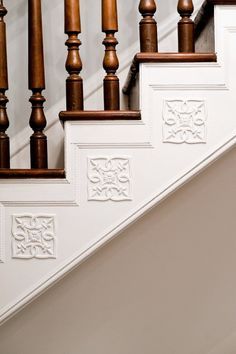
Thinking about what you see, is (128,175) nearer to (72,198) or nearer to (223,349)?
(72,198)

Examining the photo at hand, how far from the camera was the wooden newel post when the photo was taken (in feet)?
6.25

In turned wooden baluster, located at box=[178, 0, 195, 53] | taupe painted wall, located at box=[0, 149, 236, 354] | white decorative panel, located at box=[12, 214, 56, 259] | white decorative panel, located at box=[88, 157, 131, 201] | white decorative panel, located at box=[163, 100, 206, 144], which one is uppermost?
turned wooden baluster, located at box=[178, 0, 195, 53]

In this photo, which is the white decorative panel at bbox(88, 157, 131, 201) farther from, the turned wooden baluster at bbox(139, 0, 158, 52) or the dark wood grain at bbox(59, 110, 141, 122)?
the turned wooden baluster at bbox(139, 0, 158, 52)

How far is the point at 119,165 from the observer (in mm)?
1752

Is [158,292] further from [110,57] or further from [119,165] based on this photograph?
[110,57]

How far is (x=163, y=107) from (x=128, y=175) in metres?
0.20

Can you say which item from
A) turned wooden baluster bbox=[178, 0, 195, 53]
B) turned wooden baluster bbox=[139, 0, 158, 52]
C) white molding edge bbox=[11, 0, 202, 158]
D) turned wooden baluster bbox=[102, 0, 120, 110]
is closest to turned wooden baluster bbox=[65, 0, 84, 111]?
turned wooden baluster bbox=[102, 0, 120, 110]

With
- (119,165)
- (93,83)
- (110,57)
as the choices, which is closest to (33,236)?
(119,165)

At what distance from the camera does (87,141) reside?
176 cm

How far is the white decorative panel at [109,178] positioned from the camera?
1.75 m

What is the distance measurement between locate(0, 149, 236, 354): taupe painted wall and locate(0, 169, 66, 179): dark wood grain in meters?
0.29

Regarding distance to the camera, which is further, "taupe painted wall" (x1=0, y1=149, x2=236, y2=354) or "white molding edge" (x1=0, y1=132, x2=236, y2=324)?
"taupe painted wall" (x1=0, y1=149, x2=236, y2=354)

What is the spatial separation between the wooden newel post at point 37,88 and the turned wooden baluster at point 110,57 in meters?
0.20

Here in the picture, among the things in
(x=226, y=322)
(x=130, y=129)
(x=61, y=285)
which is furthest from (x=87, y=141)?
(x=226, y=322)
